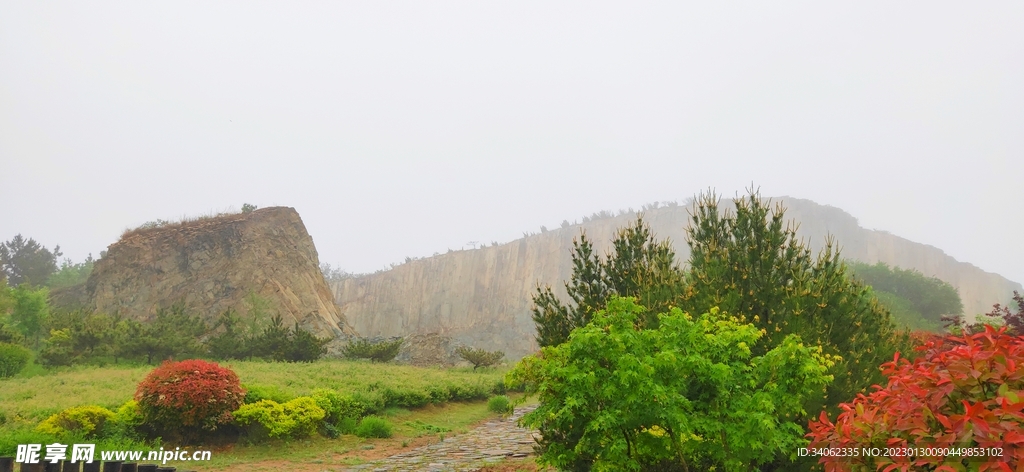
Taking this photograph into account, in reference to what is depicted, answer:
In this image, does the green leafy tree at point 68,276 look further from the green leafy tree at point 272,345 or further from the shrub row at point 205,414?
the shrub row at point 205,414

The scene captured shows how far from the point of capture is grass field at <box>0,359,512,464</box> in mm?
9586

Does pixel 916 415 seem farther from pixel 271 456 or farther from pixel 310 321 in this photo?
pixel 310 321

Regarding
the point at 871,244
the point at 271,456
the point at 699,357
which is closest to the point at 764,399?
the point at 699,357

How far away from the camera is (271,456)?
9.80m

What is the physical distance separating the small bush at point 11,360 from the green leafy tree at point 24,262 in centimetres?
4047

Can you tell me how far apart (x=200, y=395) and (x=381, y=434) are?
3.57 meters

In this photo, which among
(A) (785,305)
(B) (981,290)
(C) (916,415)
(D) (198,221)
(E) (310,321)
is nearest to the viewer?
(C) (916,415)

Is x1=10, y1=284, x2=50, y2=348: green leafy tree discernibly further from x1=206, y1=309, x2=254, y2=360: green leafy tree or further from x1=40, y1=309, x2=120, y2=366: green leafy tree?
x1=206, y1=309, x2=254, y2=360: green leafy tree

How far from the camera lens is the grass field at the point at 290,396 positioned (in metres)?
9.59

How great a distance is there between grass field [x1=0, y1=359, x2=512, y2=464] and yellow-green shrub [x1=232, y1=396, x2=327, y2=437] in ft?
0.82

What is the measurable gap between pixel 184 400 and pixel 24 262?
5720cm

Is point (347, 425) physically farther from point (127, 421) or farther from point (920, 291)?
point (920, 291)

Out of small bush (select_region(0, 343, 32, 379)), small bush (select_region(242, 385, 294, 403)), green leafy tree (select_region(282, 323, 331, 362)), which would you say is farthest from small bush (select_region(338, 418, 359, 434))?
small bush (select_region(0, 343, 32, 379))

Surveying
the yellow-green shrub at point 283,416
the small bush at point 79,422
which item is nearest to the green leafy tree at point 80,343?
the small bush at point 79,422
